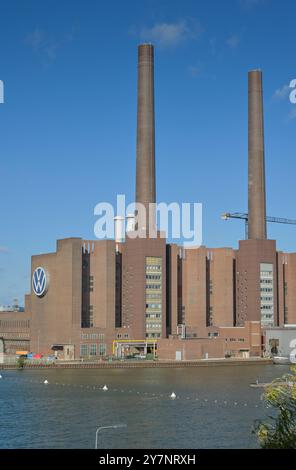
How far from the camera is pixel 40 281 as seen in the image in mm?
130375

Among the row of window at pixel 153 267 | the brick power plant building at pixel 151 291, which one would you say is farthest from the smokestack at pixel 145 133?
the row of window at pixel 153 267

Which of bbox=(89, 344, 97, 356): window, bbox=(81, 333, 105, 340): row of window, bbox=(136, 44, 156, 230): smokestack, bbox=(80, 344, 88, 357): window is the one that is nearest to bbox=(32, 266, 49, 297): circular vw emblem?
bbox=(81, 333, 105, 340): row of window

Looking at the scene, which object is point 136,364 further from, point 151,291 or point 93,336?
point 151,291

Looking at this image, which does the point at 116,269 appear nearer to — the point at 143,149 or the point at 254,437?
the point at 143,149

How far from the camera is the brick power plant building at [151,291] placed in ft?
415

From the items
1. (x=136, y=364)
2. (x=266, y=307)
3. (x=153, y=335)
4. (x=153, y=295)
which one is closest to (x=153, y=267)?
(x=153, y=295)

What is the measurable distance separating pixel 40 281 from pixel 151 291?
726 inches

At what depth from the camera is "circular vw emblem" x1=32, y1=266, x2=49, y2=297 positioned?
12912cm

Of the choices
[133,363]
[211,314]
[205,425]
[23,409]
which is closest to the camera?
[205,425]

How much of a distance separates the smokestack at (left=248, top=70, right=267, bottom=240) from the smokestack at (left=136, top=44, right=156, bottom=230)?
1897cm
